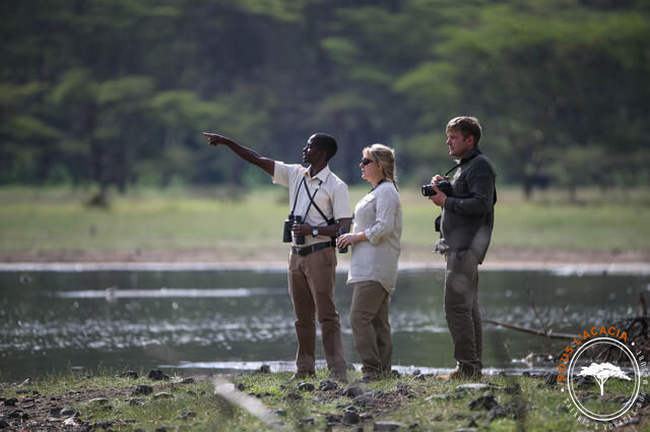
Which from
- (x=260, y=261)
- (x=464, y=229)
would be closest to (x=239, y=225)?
(x=260, y=261)

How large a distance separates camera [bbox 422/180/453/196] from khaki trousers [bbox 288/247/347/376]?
863mm

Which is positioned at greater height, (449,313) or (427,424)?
(449,313)

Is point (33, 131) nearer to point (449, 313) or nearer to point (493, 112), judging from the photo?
point (493, 112)

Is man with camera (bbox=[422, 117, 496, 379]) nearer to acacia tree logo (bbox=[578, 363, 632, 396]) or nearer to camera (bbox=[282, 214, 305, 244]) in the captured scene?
acacia tree logo (bbox=[578, 363, 632, 396])

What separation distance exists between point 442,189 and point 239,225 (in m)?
23.8

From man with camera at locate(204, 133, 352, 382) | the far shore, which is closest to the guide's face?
man with camera at locate(204, 133, 352, 382)

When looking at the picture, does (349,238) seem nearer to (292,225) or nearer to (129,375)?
(292,225)

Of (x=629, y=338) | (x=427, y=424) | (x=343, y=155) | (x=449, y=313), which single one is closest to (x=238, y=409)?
(x=427, y=424)

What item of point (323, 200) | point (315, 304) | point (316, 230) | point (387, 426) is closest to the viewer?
point (387, 426)

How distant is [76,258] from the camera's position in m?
24.4

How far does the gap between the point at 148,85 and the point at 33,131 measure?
235 inches

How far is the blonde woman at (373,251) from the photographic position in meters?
8.28

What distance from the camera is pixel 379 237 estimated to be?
8227mm

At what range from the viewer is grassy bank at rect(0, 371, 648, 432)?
22.0 feet
